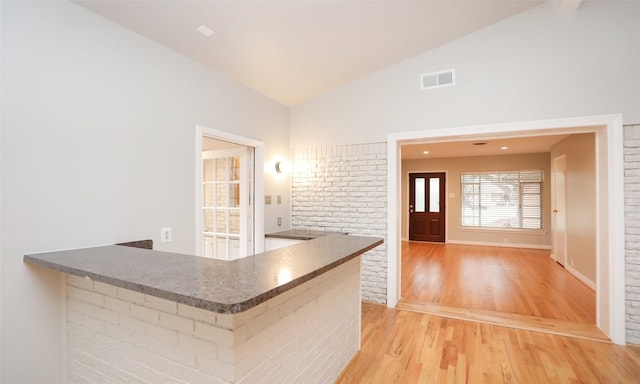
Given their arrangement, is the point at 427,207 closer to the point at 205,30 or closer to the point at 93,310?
the point at 205,30

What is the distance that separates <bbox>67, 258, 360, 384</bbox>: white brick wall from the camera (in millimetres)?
1219

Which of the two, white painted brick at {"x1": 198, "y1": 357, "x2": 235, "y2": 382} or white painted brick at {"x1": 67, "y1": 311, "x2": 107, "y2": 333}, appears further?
white painted brick at {"x1": 67, "y1": 311, "x2": 107, "y2": 333}

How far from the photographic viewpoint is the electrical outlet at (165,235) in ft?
8.09

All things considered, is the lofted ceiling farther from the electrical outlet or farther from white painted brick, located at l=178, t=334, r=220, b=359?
white painted brick, located at l=178, t=334, r=220, b=359

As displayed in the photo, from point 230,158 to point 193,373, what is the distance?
2881 mm

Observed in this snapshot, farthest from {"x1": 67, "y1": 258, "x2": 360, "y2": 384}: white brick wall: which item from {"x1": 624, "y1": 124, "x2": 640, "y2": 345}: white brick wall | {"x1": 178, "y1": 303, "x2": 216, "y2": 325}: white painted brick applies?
{"x1": 624, "y1": 124, "x2": 640, "y2": 345}: white brick wall

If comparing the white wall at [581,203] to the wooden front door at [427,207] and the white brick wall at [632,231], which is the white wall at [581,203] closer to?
the white brick wall at [632,231]

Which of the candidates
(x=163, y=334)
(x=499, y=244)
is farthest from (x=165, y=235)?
(x=499, y=244)

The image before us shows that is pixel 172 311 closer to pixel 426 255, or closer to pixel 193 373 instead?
pixel 193 373

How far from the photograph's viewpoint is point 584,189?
4.66 metres

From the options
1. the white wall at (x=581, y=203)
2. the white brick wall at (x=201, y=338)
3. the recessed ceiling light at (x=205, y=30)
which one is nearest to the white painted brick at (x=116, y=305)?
the white brick wall at (x=201, y=338)

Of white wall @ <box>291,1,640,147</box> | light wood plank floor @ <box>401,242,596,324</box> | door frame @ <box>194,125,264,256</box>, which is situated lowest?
light wood plank floor @ <box>401,242,596,324</box>

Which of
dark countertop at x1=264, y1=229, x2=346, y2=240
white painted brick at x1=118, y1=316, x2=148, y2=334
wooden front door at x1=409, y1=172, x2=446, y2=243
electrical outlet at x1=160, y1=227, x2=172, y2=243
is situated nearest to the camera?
white painted brick at x1=118, y1=316, x2=148, y2=334

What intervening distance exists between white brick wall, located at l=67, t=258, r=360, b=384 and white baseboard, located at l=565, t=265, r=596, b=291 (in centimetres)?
430
